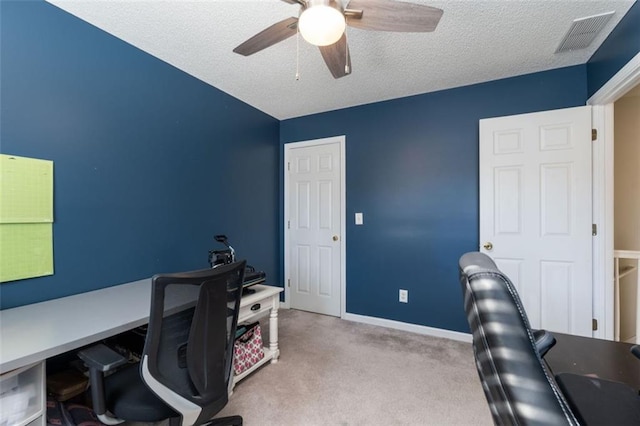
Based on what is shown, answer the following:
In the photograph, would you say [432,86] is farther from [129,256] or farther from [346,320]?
[129,256]

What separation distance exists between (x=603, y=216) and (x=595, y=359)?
68.8 inches

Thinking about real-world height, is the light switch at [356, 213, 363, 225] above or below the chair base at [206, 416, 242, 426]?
above

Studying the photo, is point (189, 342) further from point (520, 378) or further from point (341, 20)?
point (341, 20)

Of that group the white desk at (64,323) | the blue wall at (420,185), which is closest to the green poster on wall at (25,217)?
the white desk at (64,323)

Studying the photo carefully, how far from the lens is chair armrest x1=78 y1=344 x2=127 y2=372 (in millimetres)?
996

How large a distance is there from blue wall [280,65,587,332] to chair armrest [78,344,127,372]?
2.45 m

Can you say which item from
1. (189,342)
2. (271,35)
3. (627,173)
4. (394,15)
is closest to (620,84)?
(627,173)

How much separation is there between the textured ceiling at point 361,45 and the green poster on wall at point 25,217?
Answer: 994mm

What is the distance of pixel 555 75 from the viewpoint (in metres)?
2.31

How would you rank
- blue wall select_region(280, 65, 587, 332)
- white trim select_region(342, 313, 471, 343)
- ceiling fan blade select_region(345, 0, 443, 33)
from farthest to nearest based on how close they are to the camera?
white trim select_region(342, 313, 471, 343) < blue wall select_region(280, 65, 587, 332) < ceiling fan blade select_region(345, 0, 443, 33)

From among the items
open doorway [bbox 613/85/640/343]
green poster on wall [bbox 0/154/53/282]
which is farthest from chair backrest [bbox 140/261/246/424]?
open doorway [bbox 613/85/640/343]

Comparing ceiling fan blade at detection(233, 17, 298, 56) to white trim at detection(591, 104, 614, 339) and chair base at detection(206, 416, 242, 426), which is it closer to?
chair base at detection(206, 416, 242, 426)

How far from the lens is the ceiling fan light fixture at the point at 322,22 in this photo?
3.55 ft

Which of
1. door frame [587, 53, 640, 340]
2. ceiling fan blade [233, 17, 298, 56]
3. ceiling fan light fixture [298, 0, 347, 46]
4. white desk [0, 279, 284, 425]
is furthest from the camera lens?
door frame [587, 53, 640, 340]
